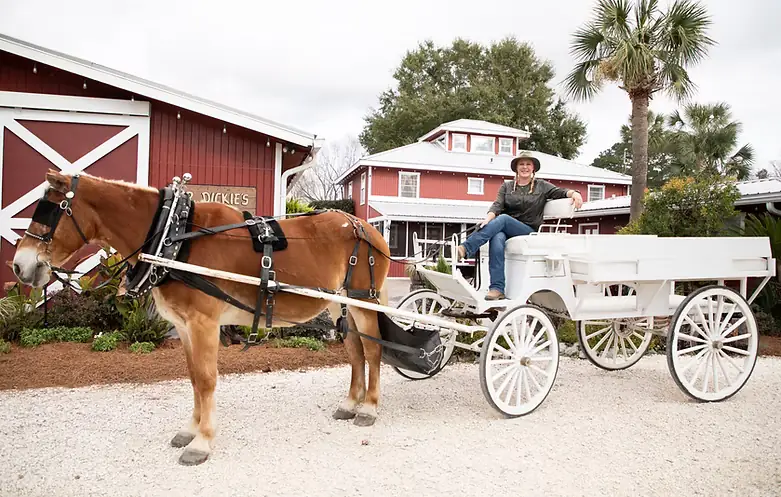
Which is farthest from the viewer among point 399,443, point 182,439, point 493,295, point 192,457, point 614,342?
point 614,342

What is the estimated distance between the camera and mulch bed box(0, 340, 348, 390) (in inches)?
228

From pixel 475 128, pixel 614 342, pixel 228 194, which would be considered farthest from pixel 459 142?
pixel 614 342

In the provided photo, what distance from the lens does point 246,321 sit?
4.15 meters

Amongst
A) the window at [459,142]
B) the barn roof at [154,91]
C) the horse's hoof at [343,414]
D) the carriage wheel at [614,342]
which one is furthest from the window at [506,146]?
the horse's hoof at [343,414]

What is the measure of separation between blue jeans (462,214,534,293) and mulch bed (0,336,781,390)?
2.74 metres

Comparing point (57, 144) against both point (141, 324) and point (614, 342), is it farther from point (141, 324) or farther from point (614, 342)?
point (614, 342)

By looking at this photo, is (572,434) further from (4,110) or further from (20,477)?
(4,110)

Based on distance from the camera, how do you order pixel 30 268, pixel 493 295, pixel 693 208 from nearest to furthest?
pixel 30 268 → pixel 493 295 → pixel 693 208

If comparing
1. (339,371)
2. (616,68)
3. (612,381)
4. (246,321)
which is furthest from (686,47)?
(246,321)

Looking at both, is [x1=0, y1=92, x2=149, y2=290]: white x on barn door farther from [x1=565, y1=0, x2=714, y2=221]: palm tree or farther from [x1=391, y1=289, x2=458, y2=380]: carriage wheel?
[x1=565, y1=0, x2=714, y2=221]: palm tree

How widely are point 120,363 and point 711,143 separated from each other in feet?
77.6

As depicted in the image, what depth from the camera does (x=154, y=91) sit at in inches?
329

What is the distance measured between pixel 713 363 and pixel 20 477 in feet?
20.0

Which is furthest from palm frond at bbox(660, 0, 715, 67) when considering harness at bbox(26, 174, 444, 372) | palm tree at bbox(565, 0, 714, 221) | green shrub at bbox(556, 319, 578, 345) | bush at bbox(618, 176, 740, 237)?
harness at bbox(26, 174, 444, 372)
